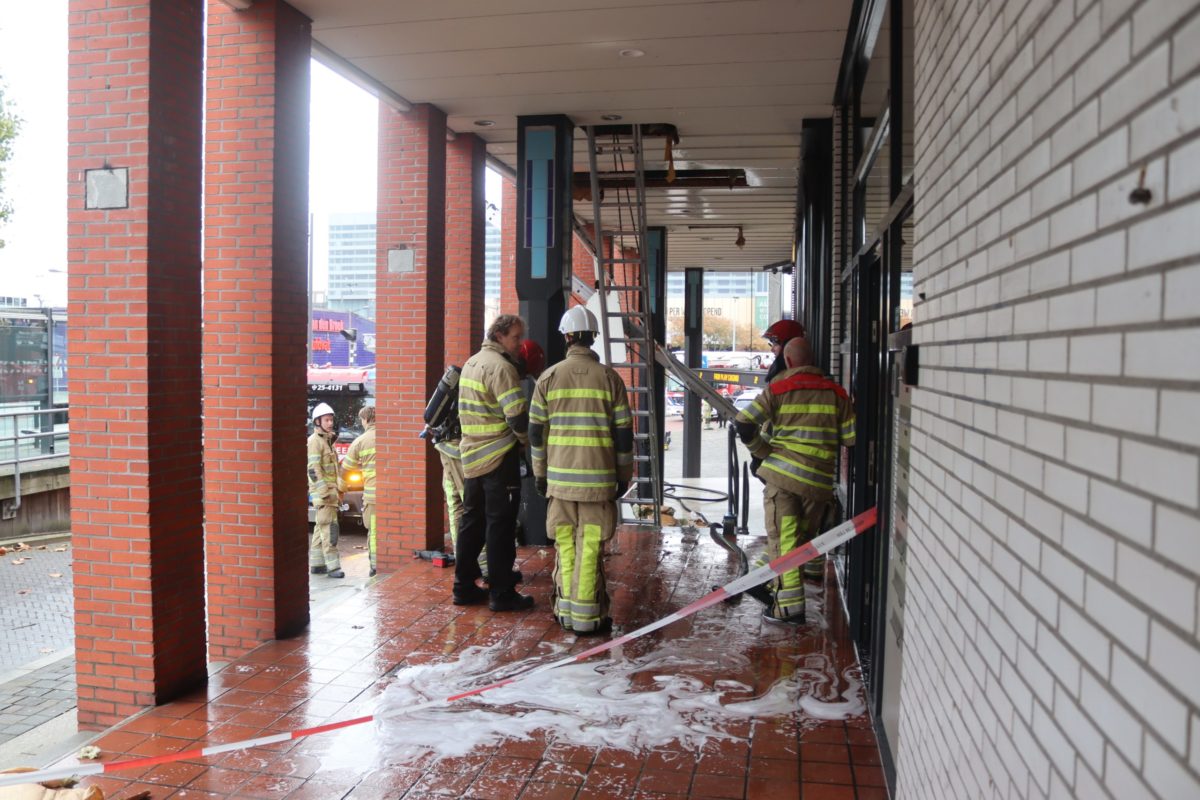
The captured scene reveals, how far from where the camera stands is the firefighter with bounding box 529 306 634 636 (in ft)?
18.6

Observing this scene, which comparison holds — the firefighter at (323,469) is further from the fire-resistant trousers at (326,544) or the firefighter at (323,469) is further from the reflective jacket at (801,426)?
the reflective jacket at (801,426)

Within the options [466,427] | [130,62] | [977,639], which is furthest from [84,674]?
[977,639]

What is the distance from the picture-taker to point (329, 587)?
9406 millimetres

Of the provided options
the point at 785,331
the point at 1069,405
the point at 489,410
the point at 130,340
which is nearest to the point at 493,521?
the point at 489,410

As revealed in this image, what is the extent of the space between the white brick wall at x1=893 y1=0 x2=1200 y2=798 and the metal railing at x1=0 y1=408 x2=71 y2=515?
546 inches

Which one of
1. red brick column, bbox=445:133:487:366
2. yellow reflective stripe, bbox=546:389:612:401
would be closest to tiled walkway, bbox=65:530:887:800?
yellow reflective stripe, bbox=546:389:612:401

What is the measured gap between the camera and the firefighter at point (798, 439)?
18.5ft

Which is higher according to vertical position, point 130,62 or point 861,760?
point 130,62

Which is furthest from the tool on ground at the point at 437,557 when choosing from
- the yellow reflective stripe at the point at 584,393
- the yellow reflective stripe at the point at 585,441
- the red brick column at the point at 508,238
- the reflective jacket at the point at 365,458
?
the red brick column at the point at 508,238

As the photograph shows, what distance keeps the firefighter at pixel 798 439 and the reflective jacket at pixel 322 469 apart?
5.22 m

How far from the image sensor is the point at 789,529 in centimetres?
579

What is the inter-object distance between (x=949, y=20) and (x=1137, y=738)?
2037 millimetres

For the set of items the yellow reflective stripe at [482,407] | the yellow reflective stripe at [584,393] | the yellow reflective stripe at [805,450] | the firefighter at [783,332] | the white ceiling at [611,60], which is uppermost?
the white ceiling at [611,60]

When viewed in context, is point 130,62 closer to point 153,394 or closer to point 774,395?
point 153,394
